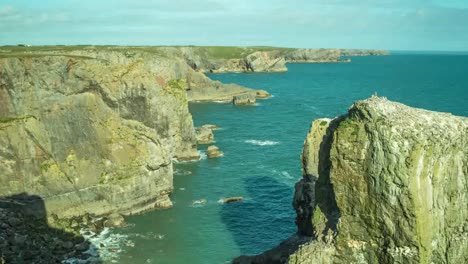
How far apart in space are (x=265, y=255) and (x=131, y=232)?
18.0m

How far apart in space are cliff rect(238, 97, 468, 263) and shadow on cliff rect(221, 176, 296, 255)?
21.4 m

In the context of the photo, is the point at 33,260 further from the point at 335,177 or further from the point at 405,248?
the point at 405,248

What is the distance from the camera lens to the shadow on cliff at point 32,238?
43.8 meters

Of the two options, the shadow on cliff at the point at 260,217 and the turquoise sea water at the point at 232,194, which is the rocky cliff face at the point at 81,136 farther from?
the shadow on cliff at the point at 260,217

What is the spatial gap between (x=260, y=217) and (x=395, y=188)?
32.1 metres

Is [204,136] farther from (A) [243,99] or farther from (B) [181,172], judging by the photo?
(A) [243,99]

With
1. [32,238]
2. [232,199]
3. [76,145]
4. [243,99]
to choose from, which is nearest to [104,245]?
[32,238]

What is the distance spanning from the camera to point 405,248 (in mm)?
24719

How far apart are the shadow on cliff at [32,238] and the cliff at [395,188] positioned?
28.2 metres

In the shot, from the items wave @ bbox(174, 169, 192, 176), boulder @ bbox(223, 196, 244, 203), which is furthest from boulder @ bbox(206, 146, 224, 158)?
boulder @ bbox(223, 196, 244, 203)

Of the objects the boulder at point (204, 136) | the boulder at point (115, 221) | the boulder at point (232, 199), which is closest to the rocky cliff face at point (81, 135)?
the boulder at point (115, 221)

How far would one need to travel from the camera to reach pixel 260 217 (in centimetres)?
5497

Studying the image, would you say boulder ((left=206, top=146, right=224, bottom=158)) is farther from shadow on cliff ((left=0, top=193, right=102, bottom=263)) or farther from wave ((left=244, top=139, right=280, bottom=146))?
shadow on cliff ((left=0, top=193, right=102, bottom=263))

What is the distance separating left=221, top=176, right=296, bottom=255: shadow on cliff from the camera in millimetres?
48750
